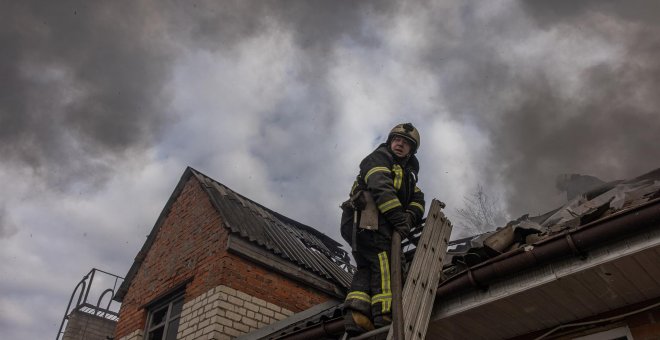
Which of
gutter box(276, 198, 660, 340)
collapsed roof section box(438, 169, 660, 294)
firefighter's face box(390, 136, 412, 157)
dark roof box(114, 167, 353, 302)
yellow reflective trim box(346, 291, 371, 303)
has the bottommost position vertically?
yellow reflective trim box(346, 291, 371, 303)

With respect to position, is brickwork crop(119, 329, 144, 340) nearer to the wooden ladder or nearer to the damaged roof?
the damaged roof

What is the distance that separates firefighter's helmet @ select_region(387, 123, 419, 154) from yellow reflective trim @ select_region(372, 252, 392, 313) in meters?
1.26

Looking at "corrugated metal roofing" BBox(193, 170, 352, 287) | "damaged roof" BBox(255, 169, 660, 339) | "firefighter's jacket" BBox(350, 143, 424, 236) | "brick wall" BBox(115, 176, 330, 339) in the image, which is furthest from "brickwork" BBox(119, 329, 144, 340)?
"firefighter's jacket" BBox(350, 143, 424, 236)

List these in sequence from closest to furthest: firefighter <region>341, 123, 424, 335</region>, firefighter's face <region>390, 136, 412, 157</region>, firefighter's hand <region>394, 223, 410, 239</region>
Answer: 1. firefighter <region>341, 123, 424, 335</region>
2. firefighter's hand <region>394, 223, 410, 239</region>
3. firefighter's face <region>390, 136, 412, 157</region>

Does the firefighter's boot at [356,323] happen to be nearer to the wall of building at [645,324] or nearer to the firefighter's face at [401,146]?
the firefighter's face at [401,146]

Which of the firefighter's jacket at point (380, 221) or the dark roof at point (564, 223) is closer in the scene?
Answer: the dark roof at point (564, 223)

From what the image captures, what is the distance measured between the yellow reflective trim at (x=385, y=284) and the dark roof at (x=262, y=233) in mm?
3949

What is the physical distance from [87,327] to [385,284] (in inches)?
530

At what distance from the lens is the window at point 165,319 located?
24.5 feet

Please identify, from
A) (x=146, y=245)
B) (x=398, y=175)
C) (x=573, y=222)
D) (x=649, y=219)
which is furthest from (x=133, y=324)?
(x=649, y=219)

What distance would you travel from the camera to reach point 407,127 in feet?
15.1

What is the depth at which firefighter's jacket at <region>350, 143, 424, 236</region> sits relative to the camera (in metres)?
3.79

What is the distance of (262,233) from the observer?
809cm

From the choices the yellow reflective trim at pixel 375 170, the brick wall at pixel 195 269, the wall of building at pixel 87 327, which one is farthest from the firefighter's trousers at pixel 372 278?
the wall of building at pixel 87 327
